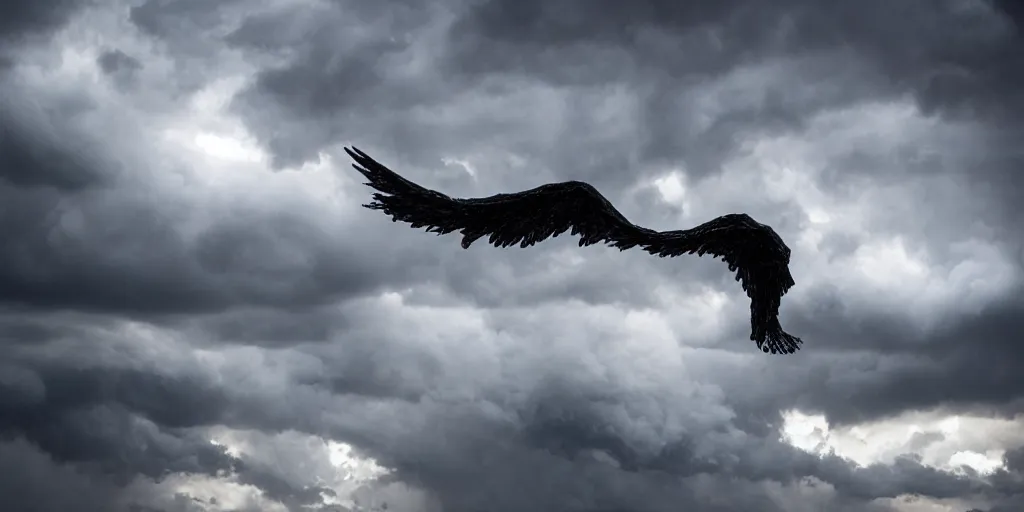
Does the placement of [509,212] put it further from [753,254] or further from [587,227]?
[753,254]

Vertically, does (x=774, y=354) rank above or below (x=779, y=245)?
below

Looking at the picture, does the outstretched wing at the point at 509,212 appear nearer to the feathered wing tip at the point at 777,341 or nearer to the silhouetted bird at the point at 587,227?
the silhouetted bird at the point at 587,227

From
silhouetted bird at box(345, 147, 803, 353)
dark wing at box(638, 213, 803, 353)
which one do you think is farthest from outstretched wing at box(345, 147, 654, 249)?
dark wing at box(638, 213, 803, 353)

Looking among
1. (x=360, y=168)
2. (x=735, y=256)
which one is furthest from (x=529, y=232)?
(x=735, y=256)

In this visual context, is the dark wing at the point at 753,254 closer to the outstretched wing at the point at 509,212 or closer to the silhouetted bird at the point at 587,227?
the silhouetted bird at the point at 587,227

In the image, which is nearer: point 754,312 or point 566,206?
point 566,206

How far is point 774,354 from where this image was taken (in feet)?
59.2

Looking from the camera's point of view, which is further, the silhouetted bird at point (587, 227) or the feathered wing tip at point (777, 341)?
the feathered wing tip at point (777, 341)

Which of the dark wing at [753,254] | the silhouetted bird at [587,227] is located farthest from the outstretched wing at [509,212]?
the dark wing at [753,254]

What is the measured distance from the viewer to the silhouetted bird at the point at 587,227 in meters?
13.6

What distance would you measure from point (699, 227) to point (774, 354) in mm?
3604

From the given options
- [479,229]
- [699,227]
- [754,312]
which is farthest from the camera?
[754,312]

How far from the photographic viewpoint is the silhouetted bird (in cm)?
1357

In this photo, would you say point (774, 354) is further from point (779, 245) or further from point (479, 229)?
point (479, 229)
